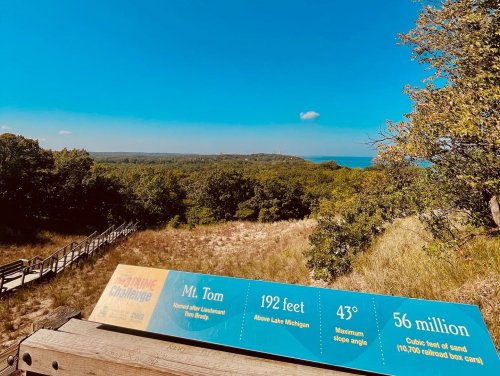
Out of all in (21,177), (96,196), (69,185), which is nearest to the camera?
(21,177)

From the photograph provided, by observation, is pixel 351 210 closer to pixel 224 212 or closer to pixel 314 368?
pixel 314 368

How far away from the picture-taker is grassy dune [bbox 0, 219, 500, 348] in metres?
4.73

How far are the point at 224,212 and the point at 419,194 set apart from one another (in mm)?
34402

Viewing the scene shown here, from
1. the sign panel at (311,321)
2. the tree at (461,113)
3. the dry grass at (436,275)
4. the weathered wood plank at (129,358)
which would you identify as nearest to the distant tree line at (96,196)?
the dry grass at (436,275)

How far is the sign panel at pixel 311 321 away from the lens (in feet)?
7.03

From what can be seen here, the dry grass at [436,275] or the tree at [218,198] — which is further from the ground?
the dry grass at [436,275]

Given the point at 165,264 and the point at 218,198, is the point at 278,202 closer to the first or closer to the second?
the point at 218,198

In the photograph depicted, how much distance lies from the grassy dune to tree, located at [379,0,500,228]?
1.27 metres

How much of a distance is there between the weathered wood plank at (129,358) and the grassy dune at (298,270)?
3184 mm

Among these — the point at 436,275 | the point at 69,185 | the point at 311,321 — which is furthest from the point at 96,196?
the point at 311,321

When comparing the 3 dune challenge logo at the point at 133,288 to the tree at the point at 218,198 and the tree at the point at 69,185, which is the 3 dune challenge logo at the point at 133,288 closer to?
the tree at the point at 69,185

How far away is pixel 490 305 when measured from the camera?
13.1ft

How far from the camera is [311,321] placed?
2400 millimetres

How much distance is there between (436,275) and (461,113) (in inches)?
115
